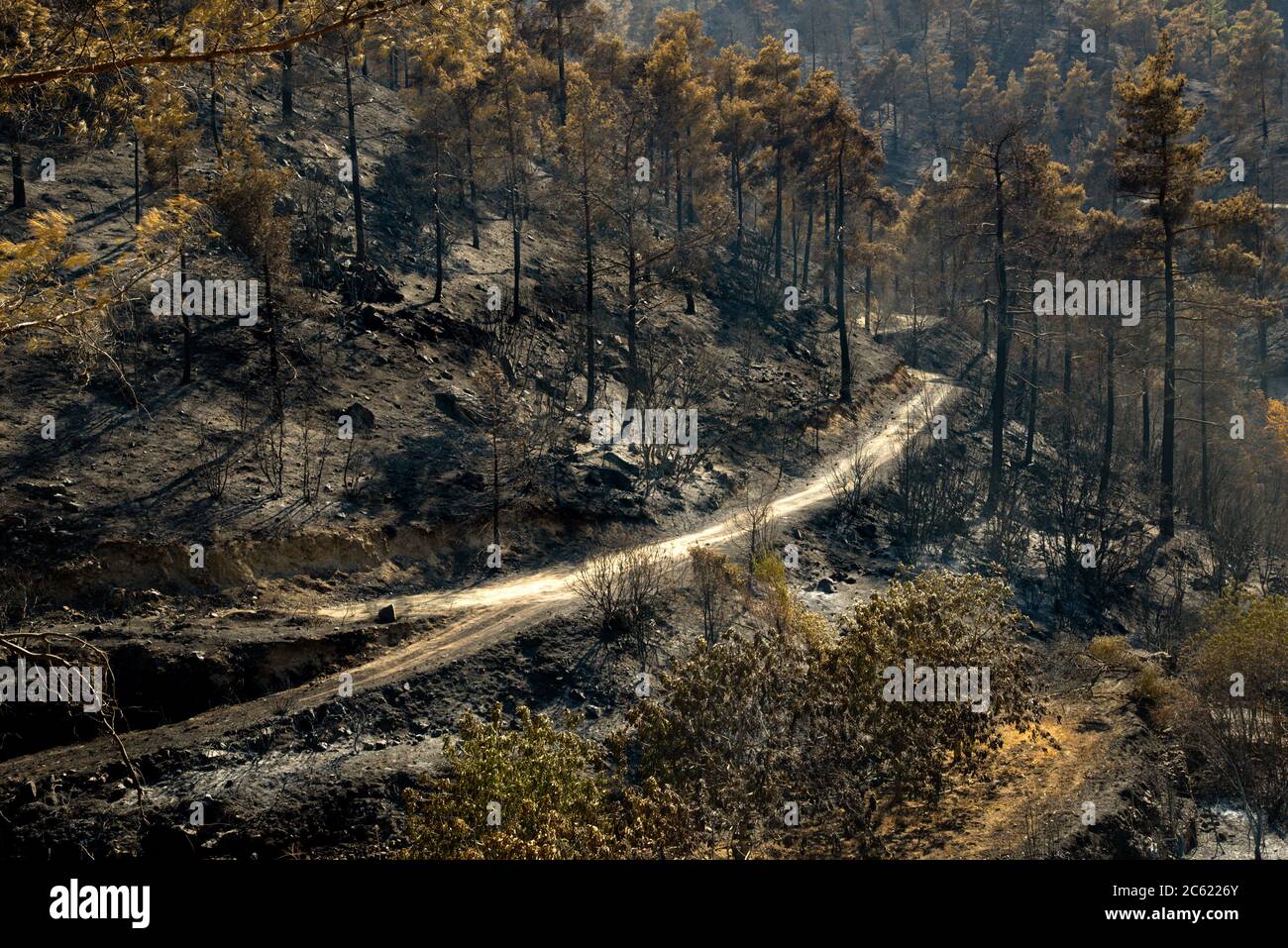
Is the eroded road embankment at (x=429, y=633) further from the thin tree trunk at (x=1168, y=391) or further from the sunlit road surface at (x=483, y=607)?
the thin tree trunk at (x=1168, y=391)

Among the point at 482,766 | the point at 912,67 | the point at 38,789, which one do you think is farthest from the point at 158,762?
the point at 912,67

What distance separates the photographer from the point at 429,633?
18094mm

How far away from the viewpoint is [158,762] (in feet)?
44.1

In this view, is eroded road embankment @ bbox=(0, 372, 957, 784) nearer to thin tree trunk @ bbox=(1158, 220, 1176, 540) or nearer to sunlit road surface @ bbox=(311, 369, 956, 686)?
sunlit road surface @ bbox=(311, 369, 956, 686)

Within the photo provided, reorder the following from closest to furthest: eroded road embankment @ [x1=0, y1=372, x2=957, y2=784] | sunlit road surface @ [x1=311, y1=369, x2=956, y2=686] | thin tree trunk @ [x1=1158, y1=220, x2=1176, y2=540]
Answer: eroded road embankment @ [x1=0, y1=372, x2=957, y2=784]
sunlit road surface @ [x1=311, y1=369, x2=956, y2=686]
thin tree trunk @ [x1=1158, y1=220, x2=1176, y2=540]

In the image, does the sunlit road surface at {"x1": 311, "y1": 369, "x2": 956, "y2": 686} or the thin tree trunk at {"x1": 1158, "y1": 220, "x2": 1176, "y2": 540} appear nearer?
the sunlit road surface at {"x1": 311, "y1": 369, "x2": 956, "y2": 686}

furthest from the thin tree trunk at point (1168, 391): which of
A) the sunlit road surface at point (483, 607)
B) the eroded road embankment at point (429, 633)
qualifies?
the sunlit road surface at point (483, 607)

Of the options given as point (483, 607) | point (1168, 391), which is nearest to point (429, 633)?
point (483, 607)

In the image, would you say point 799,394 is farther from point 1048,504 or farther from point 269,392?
point 269,392

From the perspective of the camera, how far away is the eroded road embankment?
1365 centimetres

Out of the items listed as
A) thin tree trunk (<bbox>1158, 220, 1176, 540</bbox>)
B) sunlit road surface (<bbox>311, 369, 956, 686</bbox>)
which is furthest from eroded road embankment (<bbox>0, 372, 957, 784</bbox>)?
thin tree trunk (<bbox>1158, 220, 1176, 540</bbox>)

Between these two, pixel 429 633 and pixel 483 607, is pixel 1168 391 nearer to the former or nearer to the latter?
pixel 483 607

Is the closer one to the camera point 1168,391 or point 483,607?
point 483,607

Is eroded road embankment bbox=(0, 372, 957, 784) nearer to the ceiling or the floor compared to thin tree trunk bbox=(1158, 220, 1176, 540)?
nearer to the floor
